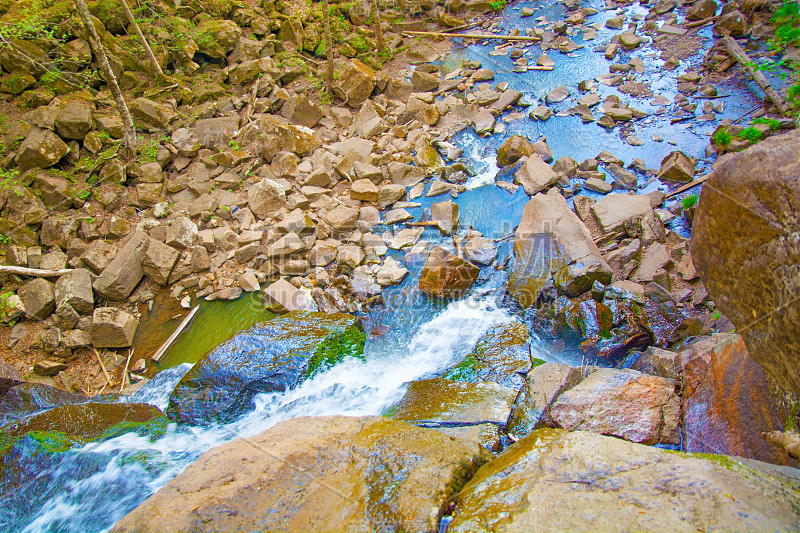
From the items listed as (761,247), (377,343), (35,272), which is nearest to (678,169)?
(761,247)

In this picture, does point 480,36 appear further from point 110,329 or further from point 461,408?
point 110,329

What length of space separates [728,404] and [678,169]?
4.91 meters

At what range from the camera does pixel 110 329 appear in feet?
18.1

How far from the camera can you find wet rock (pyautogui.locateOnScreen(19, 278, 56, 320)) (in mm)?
5645

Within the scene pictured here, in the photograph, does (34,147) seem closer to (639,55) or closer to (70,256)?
(70,256)

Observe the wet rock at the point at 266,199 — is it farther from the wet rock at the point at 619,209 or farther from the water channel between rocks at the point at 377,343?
the wet rock at the point at 619,209

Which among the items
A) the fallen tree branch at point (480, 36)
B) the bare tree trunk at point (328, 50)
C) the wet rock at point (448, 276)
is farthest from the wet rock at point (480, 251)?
the fallen tree branch at point (480, 36)

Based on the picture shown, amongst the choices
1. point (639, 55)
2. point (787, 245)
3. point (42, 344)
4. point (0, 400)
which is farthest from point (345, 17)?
point (787, 245)

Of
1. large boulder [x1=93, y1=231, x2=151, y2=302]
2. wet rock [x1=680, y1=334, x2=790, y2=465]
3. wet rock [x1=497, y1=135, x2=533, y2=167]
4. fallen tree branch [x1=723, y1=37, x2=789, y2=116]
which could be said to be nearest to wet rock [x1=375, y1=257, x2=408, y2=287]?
wet rock [x1=497, y1=135, x2=533, y2=167]

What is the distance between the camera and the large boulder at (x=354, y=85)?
31.9ft

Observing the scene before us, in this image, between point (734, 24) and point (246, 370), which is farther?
point (734, 24)

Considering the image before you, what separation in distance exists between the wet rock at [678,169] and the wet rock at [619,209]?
904mm

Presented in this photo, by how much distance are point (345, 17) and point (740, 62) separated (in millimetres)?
10551

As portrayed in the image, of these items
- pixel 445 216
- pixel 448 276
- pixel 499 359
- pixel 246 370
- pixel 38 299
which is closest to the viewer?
pixel 246 370
